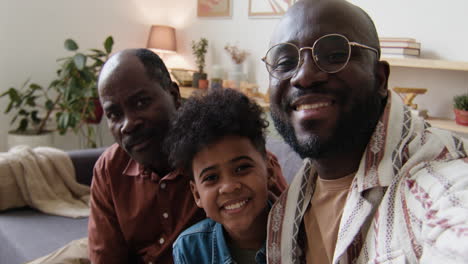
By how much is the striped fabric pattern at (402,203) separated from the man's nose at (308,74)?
6.7 inches

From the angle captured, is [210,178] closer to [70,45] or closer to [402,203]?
[402,203]

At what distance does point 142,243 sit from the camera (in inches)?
53.1

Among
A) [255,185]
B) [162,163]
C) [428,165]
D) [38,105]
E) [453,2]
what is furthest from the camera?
[38,105]

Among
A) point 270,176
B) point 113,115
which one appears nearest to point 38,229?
point 113,115

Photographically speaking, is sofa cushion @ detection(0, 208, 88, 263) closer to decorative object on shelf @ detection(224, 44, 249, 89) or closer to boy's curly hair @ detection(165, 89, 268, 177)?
boy's curly hair @ detection(165, 89, 268, 177)

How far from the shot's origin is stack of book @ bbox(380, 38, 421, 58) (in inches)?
97.0

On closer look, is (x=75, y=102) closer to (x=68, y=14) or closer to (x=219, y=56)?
(x=68, y=14)

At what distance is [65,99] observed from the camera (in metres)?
3.66

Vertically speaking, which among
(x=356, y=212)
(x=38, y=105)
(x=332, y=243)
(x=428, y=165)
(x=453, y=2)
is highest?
(x=453, y=2)

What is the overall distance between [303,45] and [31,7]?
388 cm

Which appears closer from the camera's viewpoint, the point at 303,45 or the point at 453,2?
the point at 303,45

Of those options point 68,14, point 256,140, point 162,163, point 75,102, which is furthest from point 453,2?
point 68,14

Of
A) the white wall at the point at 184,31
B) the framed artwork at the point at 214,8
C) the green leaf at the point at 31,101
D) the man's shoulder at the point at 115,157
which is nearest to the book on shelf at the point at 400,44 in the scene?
the white wall at the point at 184,31

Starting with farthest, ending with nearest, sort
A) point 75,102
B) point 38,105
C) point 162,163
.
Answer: point 38,105
point 75,102
point 162,163
